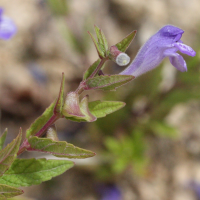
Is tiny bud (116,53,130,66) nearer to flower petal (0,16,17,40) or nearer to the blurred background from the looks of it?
flower petal (0,16,17,40)

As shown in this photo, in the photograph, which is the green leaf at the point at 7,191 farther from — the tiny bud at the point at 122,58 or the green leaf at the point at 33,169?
the tiny bud at the point at 122,58

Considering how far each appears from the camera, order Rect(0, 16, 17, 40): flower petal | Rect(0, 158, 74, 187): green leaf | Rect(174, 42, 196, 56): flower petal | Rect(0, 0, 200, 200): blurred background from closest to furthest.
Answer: Rect(174, 42, 196, 56): flower petal → Rect(0, 158, 74, 187): green leaf → Rect(0, 16, 17, 40): flower petal → Rect(0, 0, 200, 200): blurred background

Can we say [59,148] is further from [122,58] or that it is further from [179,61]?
[179,61]

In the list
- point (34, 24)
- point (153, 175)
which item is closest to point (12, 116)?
point (34, 24)


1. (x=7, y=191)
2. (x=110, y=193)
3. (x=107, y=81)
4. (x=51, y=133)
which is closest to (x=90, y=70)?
(x=107, y=81)

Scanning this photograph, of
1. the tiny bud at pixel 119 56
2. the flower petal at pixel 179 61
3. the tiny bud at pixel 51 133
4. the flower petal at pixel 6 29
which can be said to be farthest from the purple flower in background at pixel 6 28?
the flower petal at pixel 179 61

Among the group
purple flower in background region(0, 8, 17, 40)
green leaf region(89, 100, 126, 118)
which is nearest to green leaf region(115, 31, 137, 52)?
green leaf region(89, 100, 126, 118)

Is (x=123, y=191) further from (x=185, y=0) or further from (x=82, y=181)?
(x=185, y=0)
